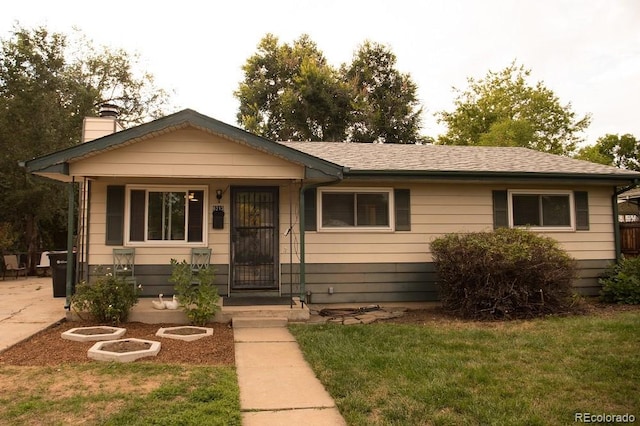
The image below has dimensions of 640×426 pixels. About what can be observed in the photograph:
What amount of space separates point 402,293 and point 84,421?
635 centimetres

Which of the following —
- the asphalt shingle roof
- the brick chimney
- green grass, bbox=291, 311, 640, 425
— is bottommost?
green grass, bbox=291, 311, 640, 425

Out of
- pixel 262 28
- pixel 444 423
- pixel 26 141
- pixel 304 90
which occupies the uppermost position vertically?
pixel 262 28

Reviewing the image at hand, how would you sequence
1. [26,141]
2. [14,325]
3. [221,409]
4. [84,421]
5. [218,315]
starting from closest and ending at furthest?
[84,421], [221,409], [14,325], [218,315], [26,141]

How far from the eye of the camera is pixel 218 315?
22.2 ft

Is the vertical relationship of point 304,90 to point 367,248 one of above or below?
above

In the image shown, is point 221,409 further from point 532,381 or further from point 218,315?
point 218,315

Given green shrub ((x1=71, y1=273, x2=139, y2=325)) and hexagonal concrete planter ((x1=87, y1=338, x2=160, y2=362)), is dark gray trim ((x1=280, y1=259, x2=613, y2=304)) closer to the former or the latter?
green shrub ((x1=71, y1=273, x2=139, y2=325))

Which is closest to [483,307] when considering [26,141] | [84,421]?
[84,421]

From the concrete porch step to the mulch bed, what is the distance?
1.17 ft

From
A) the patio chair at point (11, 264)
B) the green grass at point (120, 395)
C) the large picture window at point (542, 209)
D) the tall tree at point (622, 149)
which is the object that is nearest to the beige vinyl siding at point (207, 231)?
the green grass at point (120, 395)

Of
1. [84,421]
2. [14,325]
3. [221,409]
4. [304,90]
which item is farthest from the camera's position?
[304,90]

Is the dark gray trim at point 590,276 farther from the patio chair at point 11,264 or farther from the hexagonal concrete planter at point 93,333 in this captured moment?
the patio chair at point 11,264
